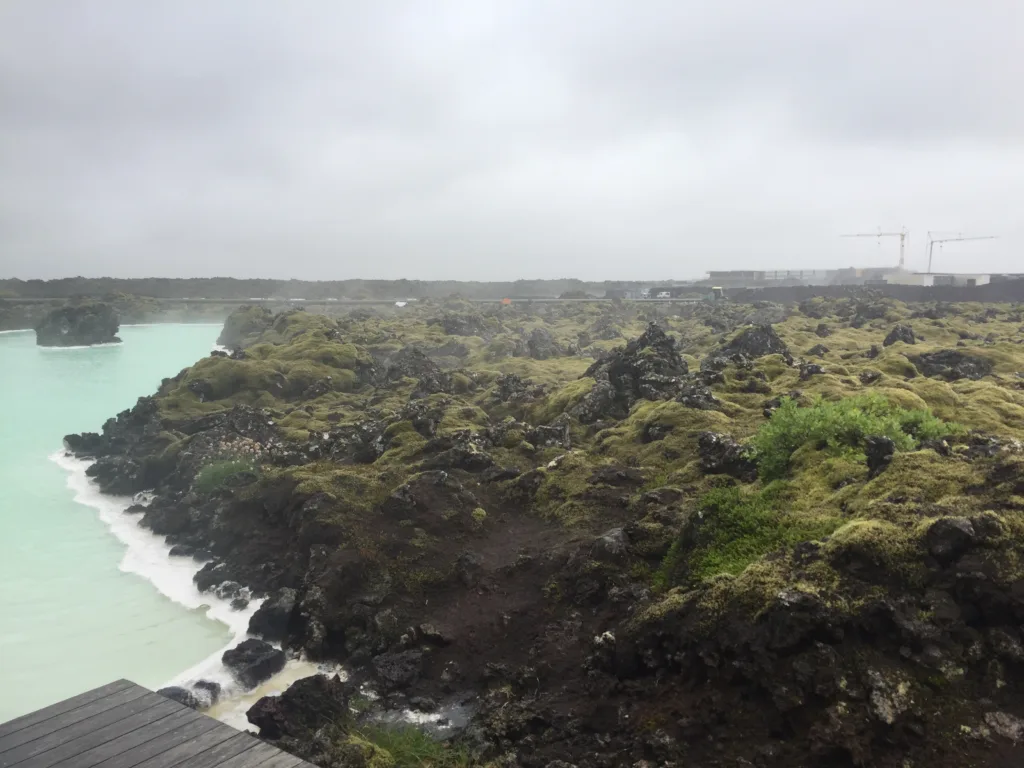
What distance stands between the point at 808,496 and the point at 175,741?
25.2 feet

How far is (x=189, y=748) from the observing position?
5.96 m

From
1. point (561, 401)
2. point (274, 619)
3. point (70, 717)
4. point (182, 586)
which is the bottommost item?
point (182, 586)

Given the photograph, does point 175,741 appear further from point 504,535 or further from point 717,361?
point 717,361

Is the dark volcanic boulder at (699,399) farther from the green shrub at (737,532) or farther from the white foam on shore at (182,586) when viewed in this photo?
the white foam on shore at (182,586)

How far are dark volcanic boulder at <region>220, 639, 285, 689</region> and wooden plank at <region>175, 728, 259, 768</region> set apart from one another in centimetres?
396

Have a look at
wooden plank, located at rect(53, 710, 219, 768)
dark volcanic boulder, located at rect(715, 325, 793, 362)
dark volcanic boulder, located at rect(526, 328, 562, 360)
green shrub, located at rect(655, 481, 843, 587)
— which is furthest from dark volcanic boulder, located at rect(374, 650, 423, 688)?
dark volcanic boulder, located at rect(526, 328, 562, 360)

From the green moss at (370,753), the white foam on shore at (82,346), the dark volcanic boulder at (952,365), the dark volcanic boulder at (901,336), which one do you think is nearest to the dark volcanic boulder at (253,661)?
the green moss at (370,753)

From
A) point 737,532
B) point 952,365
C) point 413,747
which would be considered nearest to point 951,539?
point 737,532

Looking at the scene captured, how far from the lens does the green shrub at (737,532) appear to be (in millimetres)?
8281

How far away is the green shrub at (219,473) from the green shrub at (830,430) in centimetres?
1162

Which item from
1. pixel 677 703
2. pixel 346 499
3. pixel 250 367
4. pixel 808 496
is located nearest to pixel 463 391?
pixel 250 367

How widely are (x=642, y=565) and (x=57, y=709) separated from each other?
264 inches

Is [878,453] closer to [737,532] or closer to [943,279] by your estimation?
[737,532]

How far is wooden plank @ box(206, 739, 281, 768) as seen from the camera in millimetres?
5730
